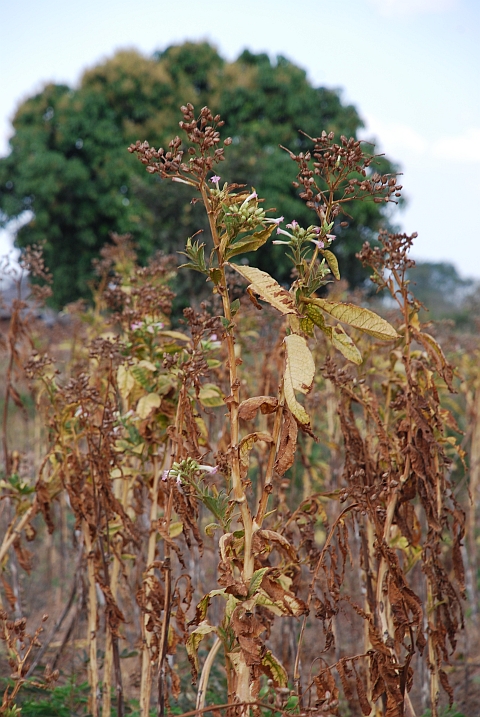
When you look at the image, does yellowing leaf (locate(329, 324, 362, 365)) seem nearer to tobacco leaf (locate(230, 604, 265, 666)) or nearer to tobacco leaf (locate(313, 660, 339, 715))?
tobacco leaf (locate(230, 604, 265, 666))

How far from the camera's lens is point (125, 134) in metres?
14.1

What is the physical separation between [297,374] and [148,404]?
0.74 meters

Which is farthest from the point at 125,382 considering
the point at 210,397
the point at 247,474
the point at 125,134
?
the point at 125,134

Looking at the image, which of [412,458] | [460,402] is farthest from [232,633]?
[460,402]

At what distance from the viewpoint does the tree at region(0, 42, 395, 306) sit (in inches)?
511

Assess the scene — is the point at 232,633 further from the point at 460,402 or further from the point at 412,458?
the point at 460,402

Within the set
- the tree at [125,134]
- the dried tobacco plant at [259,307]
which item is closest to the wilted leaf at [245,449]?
the dried tobacco plant at [259,307]

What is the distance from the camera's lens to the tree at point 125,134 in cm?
1298

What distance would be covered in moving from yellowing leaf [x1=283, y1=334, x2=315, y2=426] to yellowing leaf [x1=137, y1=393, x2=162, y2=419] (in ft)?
2.27

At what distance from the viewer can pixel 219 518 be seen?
1212mm

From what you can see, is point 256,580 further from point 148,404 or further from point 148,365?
point 148,365

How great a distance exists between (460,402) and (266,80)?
32.4 feet

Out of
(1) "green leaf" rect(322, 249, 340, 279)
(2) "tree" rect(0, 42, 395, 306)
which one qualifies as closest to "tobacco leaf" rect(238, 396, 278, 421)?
(1) "green leaf" rect(322, 249, 340, 279)

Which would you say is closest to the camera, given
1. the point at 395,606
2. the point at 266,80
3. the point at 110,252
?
the point at 395,606
